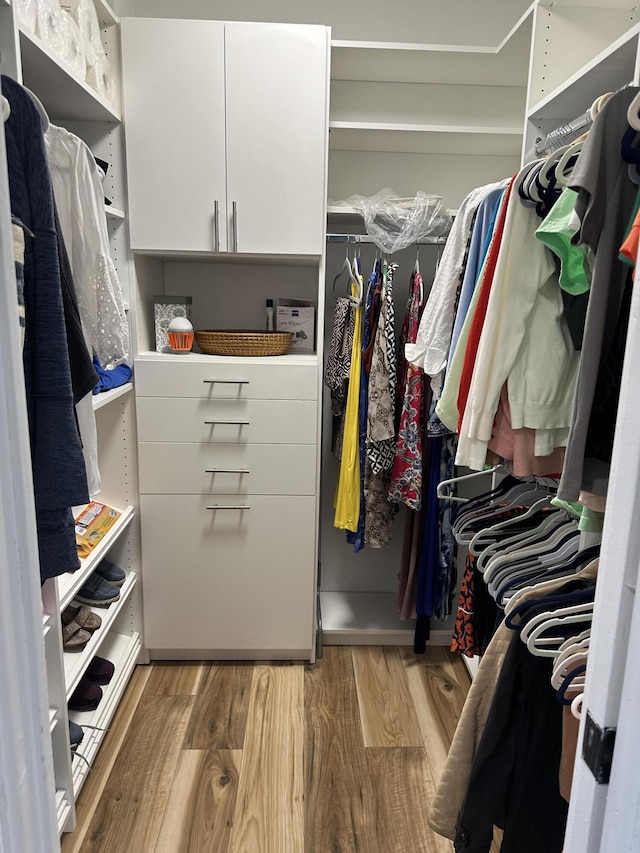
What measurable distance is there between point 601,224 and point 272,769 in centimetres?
173

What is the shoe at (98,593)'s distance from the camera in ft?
6.51

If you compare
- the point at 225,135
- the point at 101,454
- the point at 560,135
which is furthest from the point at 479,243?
the point at 101,454

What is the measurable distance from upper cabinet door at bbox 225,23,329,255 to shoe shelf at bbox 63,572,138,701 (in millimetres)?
1281

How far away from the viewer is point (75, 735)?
1.70 m

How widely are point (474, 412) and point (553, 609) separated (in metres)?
0.43

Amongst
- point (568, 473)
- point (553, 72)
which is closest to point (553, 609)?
point (568, 473)

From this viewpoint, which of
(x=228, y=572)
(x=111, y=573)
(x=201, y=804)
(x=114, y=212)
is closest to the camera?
(x=201, y=804)

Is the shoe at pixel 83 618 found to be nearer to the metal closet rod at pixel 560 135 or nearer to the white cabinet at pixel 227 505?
the white cabinet at pixel 227 505

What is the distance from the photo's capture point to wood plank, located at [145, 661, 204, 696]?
2.15m

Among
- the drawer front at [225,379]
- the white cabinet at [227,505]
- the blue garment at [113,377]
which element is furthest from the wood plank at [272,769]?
the blue garment at [113,377]

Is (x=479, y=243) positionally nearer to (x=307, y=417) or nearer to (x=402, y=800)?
(x=307, y=417)

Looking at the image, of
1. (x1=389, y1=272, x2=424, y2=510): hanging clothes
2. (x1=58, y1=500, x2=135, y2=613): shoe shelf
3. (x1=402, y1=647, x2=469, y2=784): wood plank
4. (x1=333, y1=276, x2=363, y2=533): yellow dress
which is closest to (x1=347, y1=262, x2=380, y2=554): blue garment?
(x1=333, y1=276, x2=363, y2=533): yellow dress

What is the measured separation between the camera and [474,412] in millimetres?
1281

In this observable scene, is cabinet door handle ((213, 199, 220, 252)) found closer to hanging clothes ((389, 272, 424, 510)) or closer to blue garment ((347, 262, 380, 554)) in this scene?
blue garment ((347, 262, 380, 554))
